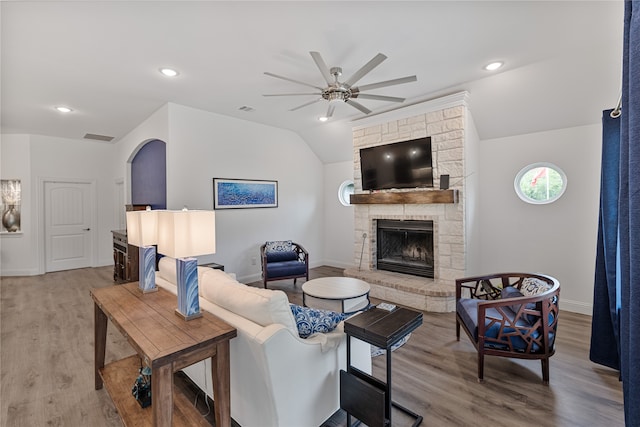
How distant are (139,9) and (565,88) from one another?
4.36 m

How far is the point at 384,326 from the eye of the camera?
1.73 metres

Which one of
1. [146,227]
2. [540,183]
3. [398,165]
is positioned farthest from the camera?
[398,165]

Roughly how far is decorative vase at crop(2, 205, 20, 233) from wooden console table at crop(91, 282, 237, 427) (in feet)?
19.0

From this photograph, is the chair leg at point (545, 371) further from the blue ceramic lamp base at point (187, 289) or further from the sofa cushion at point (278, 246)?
the sofa cushion at point (278, 246)

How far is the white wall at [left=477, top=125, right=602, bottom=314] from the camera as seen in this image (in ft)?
12.0

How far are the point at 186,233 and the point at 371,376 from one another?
55.7 inches

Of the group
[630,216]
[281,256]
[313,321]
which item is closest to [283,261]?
[281,256]

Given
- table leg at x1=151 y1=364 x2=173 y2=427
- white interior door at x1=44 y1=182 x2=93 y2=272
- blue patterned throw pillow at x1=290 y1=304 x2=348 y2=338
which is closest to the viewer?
table leg at x1=151 y1=364 x2=173 y2=427

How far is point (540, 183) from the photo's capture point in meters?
4.07

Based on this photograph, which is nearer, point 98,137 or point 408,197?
point 408,197

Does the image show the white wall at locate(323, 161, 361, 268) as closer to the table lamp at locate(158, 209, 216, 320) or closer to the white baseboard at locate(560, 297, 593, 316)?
the white baseboard at locate(560, 297, 593, 316)

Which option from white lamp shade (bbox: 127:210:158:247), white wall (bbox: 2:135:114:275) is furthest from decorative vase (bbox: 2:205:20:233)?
white lamp shade (bbox: 127:210:158:247)

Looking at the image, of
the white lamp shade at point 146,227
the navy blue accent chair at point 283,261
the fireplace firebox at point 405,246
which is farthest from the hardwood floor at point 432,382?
the navy blue accent chair at point 283,261

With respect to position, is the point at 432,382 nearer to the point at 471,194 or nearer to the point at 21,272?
the point at 471,194
